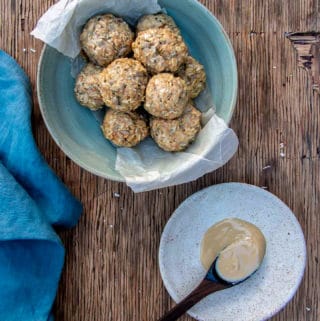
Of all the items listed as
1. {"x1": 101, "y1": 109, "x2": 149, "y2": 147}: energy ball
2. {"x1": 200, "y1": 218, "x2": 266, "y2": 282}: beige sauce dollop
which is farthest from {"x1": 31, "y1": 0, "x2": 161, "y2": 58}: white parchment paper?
{"x1": 200, "y1": 218, "x2": 266, "y2": 282}: beige sauce dollop

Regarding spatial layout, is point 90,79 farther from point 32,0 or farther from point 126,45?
point 32,0

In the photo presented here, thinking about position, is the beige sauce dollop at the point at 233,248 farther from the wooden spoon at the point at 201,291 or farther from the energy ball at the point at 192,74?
the energy ball at the point at 192,74

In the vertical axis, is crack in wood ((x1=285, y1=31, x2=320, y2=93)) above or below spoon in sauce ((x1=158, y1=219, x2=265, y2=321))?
above

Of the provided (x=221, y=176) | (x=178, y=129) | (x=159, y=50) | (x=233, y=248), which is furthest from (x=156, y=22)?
(x=233, y=248)

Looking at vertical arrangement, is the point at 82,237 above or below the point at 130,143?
below

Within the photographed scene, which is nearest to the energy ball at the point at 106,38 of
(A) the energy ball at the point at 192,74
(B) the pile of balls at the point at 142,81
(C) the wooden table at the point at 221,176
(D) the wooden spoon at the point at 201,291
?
(B) the pile of balls at the point at 142,81

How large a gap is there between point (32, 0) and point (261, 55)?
491 millimetres

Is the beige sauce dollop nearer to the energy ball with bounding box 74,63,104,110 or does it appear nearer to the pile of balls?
the pile of balls

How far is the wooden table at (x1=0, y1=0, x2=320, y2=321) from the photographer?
3.74ft

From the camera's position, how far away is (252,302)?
1131mm

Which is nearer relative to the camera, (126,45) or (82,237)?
(126,45)

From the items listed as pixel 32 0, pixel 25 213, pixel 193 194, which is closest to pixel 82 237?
pixel 25 213

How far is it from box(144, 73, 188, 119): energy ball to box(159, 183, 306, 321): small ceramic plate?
0.24 meters

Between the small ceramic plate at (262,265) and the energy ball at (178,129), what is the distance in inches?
6.5
